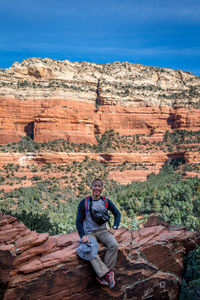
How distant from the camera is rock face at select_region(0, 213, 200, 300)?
4973 millimetres

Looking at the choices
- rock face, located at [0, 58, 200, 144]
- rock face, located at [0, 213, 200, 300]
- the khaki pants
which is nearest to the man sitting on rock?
the khaki pants

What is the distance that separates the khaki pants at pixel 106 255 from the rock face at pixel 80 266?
0.35 metres

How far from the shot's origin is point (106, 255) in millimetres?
5297

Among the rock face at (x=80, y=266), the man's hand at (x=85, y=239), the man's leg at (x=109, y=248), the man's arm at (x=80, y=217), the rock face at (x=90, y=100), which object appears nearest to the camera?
the rock face at (x=80, y=266)

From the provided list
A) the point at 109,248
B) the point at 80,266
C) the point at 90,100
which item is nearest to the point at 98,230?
the point at 109,248

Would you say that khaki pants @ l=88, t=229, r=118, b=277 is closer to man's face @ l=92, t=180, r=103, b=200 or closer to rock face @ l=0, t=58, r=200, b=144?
man's face @ l=92, t=180, r=103, b=200

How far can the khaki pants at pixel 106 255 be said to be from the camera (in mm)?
5070

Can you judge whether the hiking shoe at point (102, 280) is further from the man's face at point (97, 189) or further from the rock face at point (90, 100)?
the rock face at point (90, 100)

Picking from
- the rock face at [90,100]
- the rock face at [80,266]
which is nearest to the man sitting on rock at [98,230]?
the rock face at [80,266]

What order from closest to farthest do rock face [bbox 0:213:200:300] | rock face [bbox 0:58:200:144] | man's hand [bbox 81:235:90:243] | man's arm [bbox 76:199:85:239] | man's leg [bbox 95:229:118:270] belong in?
rock face [bbox 0:213:200:300]
man's hand [bbox 81:235:90:243]
man's leg [bbox 95:229:118:270]
man's arm [bbox 76:199:85:239]
rock face [bbox 0:58:200:144]

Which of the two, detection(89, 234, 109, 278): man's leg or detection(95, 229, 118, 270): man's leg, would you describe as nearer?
detection(89, 234, 109, 278): man's leg

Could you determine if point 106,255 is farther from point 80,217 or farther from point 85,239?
point 80,217

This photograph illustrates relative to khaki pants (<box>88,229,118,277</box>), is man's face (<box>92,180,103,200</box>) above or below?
above

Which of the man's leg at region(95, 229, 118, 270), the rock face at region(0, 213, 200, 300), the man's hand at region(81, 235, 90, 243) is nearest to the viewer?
the rock face at region(0, 213, 200, 300)
